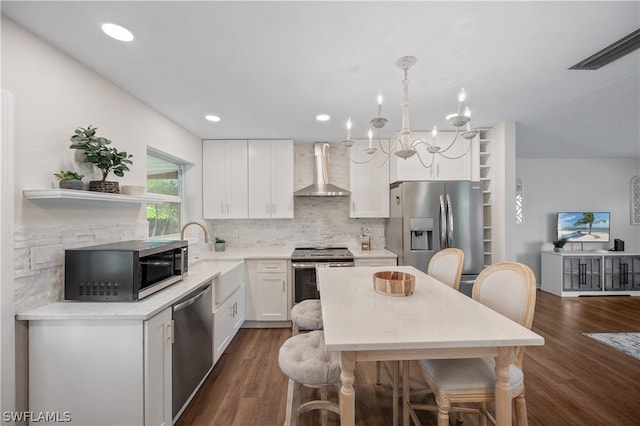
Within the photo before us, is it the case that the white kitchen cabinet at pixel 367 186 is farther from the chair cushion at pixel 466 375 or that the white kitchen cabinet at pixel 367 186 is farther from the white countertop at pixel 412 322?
the chair cushion at pixel 466 375

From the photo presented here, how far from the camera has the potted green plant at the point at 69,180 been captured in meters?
1.64

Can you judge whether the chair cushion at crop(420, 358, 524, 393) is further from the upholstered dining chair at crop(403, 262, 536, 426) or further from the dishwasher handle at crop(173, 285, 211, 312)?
the dishwasher handle at crop(173, 285, 211, 312)

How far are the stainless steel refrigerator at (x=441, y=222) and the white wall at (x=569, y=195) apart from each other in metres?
2.81

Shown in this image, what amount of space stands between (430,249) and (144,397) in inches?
116

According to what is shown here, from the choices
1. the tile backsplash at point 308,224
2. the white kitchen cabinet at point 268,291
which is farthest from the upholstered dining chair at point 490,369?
the tile backsplash at point 308,224

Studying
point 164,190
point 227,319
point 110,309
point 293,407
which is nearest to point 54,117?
point 110,309

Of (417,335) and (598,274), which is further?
(598,274)

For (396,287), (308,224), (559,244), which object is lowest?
(559,244)

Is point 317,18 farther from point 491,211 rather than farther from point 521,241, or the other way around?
point 521,241

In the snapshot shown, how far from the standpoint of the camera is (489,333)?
117cm

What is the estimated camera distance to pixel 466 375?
1.35 meters

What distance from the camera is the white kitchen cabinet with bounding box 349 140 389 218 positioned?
3.94 meters

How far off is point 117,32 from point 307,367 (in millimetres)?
2133

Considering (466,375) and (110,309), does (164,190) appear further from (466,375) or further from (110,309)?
(466,375)
